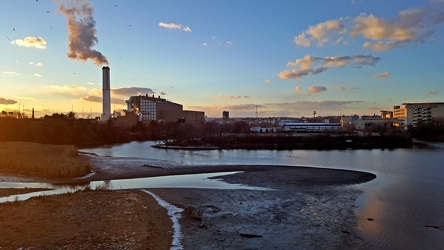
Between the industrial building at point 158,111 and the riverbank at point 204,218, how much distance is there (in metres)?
118

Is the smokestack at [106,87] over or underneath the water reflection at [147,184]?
over

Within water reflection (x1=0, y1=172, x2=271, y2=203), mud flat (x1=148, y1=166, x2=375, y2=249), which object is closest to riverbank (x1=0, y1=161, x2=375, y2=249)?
mud flat (x1=148, y1=166, x2=375, y2=249)

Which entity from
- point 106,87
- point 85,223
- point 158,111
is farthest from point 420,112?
point 85,223

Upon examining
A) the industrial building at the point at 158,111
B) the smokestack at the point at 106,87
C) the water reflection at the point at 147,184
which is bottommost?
the water reflection at the point at 147,184

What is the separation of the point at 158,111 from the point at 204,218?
126714mm

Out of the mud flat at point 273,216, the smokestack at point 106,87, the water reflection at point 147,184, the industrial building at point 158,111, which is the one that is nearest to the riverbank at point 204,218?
the mud flat at point 273,216

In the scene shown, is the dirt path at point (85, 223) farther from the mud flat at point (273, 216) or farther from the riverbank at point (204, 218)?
the mud flat at point (273, 216)

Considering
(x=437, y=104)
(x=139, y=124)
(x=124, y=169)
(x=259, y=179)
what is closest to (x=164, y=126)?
(x=139, y=124)

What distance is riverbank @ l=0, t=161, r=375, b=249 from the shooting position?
10617 millimetres

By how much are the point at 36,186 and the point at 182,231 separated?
14209 millimetres

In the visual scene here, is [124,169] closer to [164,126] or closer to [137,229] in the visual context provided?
[137,229]

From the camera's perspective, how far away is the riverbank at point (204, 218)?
34.8 ft

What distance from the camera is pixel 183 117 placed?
138625mm

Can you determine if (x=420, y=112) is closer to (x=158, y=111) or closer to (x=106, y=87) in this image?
(x=158, y=111)
